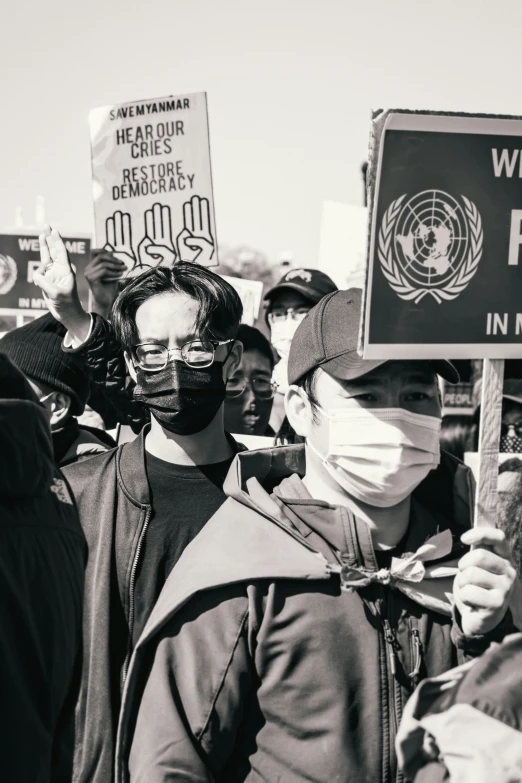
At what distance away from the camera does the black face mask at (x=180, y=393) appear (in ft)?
11.8

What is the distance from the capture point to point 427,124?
2.64m

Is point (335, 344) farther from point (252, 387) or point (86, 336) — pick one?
point (252, 387)

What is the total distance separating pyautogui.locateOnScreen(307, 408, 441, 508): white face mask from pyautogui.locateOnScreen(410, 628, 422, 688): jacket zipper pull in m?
0.37

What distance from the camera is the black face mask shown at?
3600 millimetres

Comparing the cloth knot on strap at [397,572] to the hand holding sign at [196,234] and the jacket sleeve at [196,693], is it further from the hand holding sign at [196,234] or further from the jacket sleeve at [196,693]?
the hand holding sign at [196,234]

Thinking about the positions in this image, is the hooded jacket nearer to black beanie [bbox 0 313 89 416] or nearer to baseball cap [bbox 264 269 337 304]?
black beanie [bbox 0 313 89 416]

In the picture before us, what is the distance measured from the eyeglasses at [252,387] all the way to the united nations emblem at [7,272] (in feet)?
9.80

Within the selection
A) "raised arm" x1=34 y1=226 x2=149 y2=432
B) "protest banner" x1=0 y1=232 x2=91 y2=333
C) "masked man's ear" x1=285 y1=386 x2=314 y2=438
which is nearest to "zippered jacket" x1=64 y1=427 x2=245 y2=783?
"masked man's ear" x1=285 y1=386 x2=314 y2=438

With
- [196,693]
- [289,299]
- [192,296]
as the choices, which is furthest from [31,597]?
[289,299]

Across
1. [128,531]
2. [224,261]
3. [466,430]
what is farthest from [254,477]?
[224,261]

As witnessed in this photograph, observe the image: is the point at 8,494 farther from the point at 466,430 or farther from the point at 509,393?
the point at 466,430

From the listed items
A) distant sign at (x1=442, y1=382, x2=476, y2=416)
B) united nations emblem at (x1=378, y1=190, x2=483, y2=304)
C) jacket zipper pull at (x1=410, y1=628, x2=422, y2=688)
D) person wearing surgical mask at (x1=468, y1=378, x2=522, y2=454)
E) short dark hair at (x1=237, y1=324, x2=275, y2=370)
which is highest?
united nations emblem at (x1=378, y1=190, x2=483, y2=304)

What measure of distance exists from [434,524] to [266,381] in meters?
2.96

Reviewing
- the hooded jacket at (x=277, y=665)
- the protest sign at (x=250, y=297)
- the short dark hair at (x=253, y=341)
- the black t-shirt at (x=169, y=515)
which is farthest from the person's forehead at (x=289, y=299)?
the hooded jacket at (x=277, y=665)
